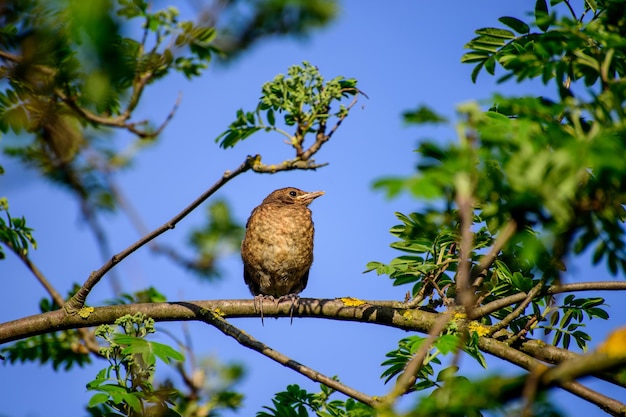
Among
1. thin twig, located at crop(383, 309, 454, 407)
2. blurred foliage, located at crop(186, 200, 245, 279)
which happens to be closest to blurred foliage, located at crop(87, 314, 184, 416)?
thin twig, located at crop(383, 309, 454, 407)

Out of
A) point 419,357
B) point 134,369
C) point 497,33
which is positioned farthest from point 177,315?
point 419,357

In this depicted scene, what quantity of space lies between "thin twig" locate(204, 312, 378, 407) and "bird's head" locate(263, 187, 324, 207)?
300 centimetres

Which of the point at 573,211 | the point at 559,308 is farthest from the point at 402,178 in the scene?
the point at 559,308

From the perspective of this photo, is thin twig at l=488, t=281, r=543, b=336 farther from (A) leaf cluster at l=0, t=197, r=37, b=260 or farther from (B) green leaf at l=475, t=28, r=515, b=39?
(A) leaf cluster at l=0, t=197, r=37, b=260

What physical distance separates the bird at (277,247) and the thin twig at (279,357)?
231 centimetres

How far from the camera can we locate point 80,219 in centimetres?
370

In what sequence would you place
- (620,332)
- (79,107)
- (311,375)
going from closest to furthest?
(620,332) < (311,375) < (79,107)

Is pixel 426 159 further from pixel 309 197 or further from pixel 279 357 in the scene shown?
pixel 309 197

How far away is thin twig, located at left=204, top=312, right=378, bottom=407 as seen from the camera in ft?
11.1

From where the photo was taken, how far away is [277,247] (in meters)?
6.71

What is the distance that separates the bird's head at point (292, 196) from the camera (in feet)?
24.0

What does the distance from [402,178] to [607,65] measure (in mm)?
1042

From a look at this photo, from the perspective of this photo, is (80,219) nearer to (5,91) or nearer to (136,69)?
(136,69)

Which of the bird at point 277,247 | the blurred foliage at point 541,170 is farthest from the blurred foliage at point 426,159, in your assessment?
the bird at point 277,247
